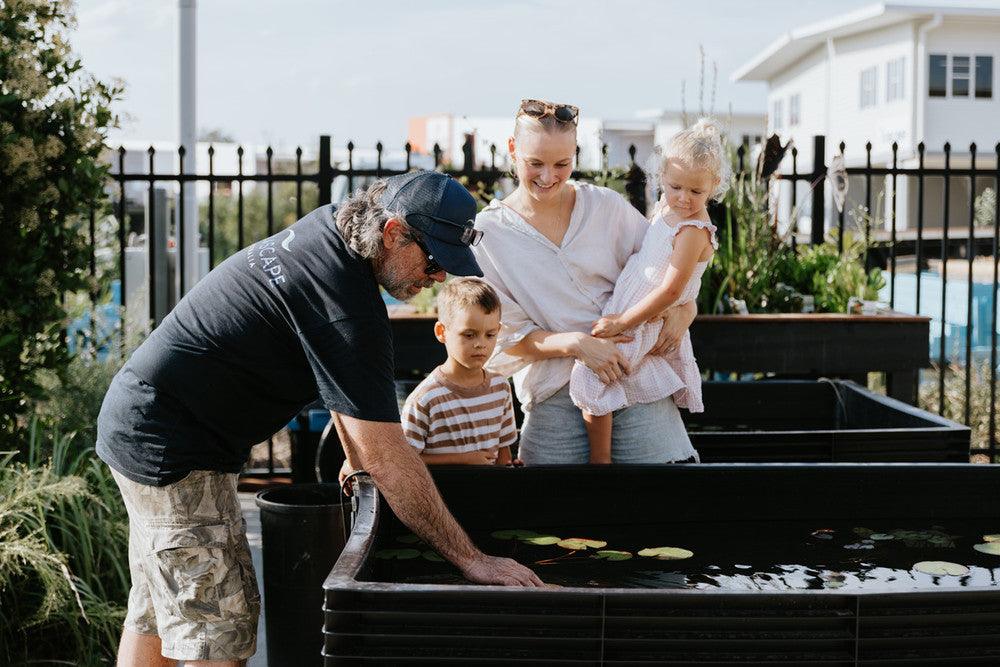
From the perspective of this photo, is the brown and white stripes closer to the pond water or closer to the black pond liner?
the pond water

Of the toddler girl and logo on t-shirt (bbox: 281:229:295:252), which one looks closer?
logo on t-shirt (bbox: 281:229:295:252)

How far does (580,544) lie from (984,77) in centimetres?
3327

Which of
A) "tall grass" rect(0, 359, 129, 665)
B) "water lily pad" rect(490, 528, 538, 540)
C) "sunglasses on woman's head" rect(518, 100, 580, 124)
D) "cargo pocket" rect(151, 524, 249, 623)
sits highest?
"sunglasses on woman's head" rect(518, 100, 580, 124)

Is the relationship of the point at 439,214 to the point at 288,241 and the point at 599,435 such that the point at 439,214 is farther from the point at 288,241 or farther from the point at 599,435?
the point at 599,435

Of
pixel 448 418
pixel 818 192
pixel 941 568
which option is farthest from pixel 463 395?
pixel 818 192

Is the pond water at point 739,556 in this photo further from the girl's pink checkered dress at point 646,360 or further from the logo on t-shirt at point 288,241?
the logo on t-shirt at point 288,241

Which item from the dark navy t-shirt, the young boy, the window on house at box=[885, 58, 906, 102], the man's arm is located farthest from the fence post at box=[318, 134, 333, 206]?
the window on house at box=[885, 58, 906, 102]

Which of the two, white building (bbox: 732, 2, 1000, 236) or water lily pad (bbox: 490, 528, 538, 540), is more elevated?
white building (bbox: 732, 2, 1000, 236)

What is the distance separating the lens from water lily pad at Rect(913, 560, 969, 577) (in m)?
2.65

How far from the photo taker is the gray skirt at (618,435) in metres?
3.40

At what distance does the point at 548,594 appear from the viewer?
1915 mm

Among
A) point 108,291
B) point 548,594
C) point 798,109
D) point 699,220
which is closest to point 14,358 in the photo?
point 108,291

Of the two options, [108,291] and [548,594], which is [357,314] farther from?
[108,291]

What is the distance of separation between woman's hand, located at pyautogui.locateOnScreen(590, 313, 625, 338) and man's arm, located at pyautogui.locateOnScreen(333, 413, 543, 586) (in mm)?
961
